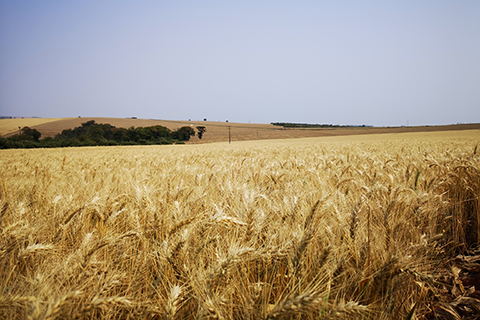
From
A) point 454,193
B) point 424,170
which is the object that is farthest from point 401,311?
point 424,170

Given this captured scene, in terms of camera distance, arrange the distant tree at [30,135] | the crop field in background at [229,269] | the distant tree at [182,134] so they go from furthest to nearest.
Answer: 1. the distant tree at [182,134]
2. the distant tree at [30,135]
3. the crop field in background at [229,269]

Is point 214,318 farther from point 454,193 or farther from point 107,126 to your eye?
point 107,126

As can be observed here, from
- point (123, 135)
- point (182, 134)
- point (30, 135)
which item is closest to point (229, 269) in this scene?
point (123, 135)

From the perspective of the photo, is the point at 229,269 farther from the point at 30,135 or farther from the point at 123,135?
the point at 30,135

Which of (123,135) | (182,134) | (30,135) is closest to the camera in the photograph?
(30,135)

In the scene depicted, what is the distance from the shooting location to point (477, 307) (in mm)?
1262

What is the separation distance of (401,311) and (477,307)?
48 cm

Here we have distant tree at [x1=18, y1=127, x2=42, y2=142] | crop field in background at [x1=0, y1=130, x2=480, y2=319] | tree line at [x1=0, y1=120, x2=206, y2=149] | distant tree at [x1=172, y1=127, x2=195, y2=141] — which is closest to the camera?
crop field in background at [x1=0, y1=130, x2=480, y2=319]

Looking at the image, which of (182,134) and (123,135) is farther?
(182,134)

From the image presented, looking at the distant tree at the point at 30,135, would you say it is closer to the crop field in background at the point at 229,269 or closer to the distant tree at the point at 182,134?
the distant tree at the point at 182,134

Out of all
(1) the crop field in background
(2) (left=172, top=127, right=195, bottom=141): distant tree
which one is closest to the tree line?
(2) (left=172, top=127, right=195, bottom=141): distant tree

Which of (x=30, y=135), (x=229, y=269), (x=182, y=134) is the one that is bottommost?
(x=30, y=135)

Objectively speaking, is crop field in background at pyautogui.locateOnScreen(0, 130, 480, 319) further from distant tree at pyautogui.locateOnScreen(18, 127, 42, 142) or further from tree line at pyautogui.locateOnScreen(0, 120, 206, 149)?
distant tree at pyautogui.locateOnScreen(18, 127, 42, 142)

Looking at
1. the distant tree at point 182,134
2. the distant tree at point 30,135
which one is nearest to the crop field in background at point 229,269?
the distant tree at point 182,134
